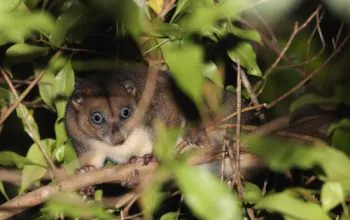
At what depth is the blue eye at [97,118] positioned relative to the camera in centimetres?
503

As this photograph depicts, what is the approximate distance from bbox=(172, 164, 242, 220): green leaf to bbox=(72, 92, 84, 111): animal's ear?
3.86 metres

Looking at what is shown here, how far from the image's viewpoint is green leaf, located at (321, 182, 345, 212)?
1850 millimetres

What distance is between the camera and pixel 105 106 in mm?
5012

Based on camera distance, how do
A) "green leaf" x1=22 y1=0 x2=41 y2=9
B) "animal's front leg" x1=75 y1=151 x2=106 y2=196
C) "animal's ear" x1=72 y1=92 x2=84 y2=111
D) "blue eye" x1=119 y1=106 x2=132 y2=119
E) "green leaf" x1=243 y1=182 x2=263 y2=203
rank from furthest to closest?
1. "animal's ear" x1=72 y1=92 x2=84 y2=111
2. "blue eye" x1=119 y1=106 x2=132 y2=119
3. "animal's front leg" x1=75 y1=151 x2=106 y2=196
4. "green leaf" x1=22 y1=0 x2=41 y2=9
5. "green leaf" x1=243 y1=182 x2=263 y2=203

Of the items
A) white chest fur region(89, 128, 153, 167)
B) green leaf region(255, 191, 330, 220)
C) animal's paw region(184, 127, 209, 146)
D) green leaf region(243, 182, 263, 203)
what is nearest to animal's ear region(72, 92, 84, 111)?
white chest fur region(89, 128, 153, 167)

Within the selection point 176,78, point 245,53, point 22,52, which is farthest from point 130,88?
point 176,78

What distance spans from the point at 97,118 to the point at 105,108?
0.13 metres

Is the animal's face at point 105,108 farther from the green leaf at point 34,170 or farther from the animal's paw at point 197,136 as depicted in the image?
the green leaf at point 34,170

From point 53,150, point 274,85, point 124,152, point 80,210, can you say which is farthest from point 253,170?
point 80,210

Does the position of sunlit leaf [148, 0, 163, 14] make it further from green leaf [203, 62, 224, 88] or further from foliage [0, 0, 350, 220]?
green leaf [203, 62, 224, 88]

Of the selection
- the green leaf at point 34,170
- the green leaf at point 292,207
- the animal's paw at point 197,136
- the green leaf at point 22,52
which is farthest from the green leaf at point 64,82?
the green leaf at point 292,207

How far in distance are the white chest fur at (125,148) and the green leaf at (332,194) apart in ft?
9.84

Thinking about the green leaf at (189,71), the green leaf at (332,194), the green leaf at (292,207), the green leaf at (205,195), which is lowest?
the green leaf at (332,194)

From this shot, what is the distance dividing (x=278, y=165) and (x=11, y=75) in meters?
3.42
